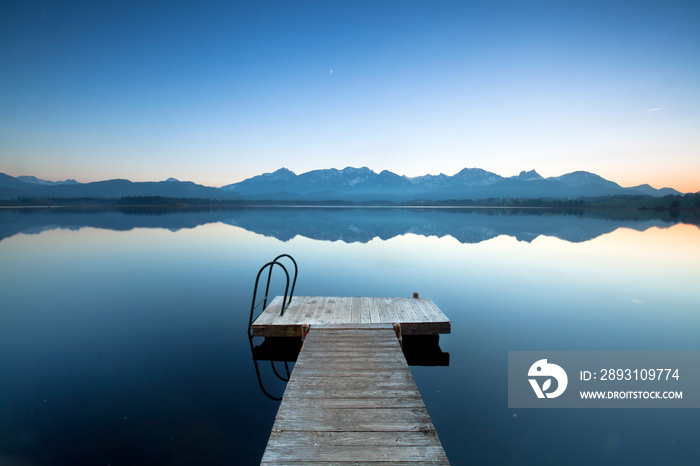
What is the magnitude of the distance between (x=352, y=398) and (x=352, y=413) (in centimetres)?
40

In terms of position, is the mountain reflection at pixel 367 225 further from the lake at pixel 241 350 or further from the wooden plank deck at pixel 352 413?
the wooden plank deck at pixel 352 413

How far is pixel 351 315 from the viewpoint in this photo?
9258mm

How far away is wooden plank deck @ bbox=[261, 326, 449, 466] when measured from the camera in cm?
389

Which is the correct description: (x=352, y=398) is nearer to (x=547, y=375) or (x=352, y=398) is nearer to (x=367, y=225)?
(x=547, y=375)

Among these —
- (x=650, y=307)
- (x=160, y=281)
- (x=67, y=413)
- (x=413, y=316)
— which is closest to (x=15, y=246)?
(x=160, y=281)

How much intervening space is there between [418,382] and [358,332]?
5.99 ft

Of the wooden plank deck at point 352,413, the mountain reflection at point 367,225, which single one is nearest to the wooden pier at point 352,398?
the wooden plank deck at point 352,413

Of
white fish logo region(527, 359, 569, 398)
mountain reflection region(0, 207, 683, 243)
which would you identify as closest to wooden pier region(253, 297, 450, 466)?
white fish logo region(527, 359, 569, 398)

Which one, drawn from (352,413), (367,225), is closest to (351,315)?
(352,413)

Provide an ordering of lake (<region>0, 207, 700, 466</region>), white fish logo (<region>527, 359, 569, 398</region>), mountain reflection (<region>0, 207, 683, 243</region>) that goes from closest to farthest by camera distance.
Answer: lake (<region>0, 207, 700, 466</region>)
white fish logo (<region>527, 359, 569, 398</region>)
mountain reflection (<region>0, 207, 683, 243</region>)

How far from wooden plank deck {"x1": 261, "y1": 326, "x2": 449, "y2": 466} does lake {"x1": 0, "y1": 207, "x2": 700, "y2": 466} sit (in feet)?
4.40

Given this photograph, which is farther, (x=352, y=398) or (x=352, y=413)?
(x=352, y=398)

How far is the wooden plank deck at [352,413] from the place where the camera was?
3.89m

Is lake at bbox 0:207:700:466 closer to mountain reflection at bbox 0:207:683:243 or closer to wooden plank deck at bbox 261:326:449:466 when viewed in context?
wooden plank deck at bbox 261:326:449:466
